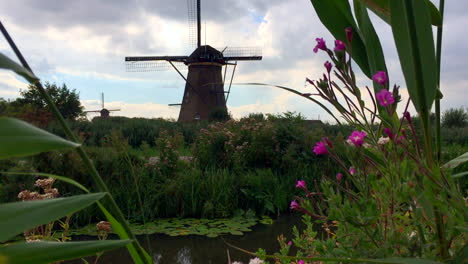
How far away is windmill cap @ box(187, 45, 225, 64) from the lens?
20.6 meters

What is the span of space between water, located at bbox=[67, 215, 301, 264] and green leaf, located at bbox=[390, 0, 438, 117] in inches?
141

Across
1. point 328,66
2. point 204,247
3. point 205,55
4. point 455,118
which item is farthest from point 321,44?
point 455,118

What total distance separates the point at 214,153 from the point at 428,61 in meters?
7.18

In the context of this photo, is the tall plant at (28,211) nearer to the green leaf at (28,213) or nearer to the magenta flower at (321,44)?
the green leaf at (28,213)

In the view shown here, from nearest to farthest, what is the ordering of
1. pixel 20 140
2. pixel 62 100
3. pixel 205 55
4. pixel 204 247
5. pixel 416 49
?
pixel 20 140 → pixel 416 49 → pixel 204 247 → pixel 205 55 → pixel 62 100

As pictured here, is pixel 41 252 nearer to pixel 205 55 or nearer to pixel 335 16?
pixel 335 16

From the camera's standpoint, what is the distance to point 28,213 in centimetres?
44

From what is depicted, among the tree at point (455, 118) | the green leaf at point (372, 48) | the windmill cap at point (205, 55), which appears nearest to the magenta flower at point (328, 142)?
the green leaf at point (372, 48)

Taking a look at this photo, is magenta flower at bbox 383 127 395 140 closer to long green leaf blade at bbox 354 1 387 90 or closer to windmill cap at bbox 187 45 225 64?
long green leaf blade at bbox 354 1 387 90

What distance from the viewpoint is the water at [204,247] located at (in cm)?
428

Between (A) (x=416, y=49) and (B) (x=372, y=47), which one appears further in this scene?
(B) (x=372, y=47)

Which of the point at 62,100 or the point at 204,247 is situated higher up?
the point at 62,100

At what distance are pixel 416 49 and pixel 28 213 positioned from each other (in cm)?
57

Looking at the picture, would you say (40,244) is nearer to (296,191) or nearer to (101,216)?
(101,216)
